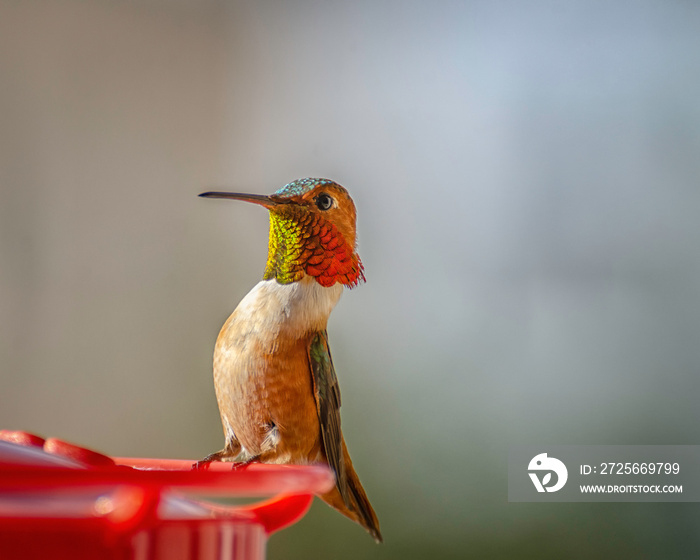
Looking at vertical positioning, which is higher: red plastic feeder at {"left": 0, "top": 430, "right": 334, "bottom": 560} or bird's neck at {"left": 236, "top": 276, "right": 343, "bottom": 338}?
bird's neck at {"left": 236, "top": 276, "right": 343, "bottom": 338}

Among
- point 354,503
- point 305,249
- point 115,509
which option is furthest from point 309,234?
point 115,509

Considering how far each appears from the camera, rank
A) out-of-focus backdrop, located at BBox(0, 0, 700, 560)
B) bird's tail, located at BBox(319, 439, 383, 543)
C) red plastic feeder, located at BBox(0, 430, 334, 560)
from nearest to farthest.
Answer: red plastic feeder, located at BBox(0, 430, 334, 560) < bird's tail, located at BBox(319, 439, 383, 543) < out-of-focus backdrop, located at BBox(0, 0, 700, 560)

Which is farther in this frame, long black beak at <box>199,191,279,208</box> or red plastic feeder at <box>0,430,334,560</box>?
long black beak at <box>199,191,279,208</box>

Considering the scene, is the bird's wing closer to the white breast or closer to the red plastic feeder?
the white breast

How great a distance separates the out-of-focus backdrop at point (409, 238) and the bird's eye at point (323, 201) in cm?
109

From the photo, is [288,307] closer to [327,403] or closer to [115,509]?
[327,403]

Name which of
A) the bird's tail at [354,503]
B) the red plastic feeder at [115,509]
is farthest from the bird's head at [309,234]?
the red plastic feeder at [115,509]

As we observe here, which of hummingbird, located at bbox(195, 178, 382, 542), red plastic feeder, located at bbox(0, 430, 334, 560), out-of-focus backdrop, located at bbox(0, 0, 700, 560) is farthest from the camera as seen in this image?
out-of-focus backdrop, located at bbox(0, 0, 700, 560)

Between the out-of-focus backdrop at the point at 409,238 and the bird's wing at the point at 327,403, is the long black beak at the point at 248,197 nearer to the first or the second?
the bird's wing at the point at 327,403

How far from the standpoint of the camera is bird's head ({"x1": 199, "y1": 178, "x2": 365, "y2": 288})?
0.93 meters

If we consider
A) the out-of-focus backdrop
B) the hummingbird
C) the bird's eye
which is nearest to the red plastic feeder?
the hummingbird

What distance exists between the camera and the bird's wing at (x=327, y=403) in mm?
905

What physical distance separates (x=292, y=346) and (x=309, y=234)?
0.15 m

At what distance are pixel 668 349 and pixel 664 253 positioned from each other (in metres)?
0.29
